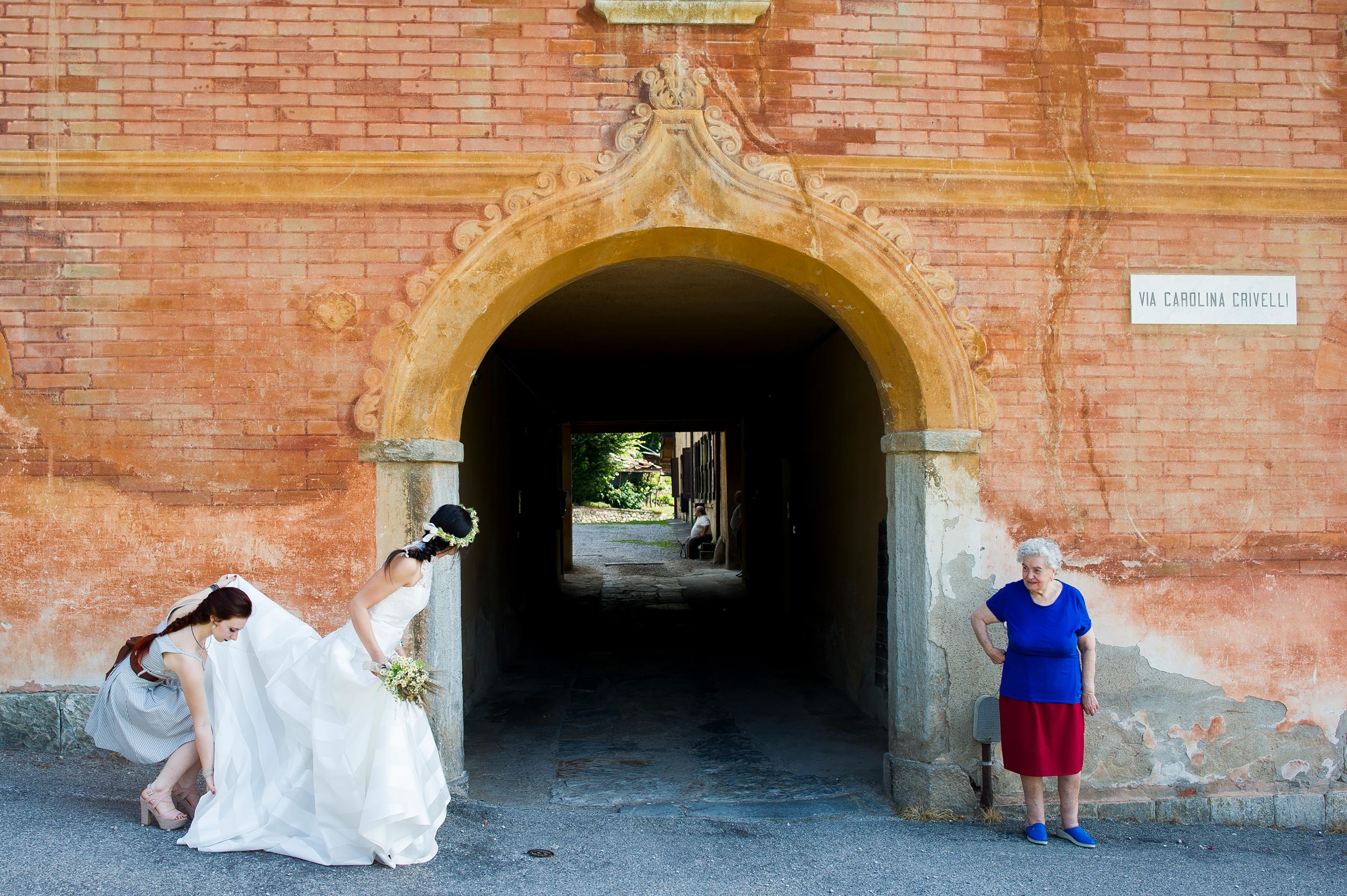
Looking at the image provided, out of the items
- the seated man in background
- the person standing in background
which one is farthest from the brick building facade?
the seated man in background

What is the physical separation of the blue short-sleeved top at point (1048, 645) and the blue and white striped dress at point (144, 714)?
3.70 metres

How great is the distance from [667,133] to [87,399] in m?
3.16

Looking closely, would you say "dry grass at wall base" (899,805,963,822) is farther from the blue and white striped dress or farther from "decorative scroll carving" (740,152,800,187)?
the blue and white striped dress

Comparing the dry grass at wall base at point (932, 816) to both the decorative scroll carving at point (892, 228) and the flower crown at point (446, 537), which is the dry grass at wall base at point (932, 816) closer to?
the flower crown at point (446, 537)

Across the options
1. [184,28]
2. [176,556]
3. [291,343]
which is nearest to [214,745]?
[176,556]

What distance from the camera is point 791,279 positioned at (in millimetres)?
5176

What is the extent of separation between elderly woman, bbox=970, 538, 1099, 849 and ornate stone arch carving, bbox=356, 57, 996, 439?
0.92 meters

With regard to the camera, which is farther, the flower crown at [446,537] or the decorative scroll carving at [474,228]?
the decorative scroll carving at [474,228]

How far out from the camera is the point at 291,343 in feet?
15.5

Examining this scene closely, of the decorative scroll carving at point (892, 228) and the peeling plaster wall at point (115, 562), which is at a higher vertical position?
the decorative scroll carving at point (892, 228)

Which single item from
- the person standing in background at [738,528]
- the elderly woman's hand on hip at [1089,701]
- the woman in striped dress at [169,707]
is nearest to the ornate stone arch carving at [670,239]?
the woman in striped dress at [169,707]

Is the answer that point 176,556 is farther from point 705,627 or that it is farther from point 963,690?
point 705,627

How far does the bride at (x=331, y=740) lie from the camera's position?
3895mm

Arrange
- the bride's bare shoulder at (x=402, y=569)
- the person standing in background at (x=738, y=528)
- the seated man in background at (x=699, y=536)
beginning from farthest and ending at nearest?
1. the seated man in background at (x=699, y=536)
2. the person standing in background at (x=738, y=528)
3. the bride's bare shoulder at (x=402, y=569)
